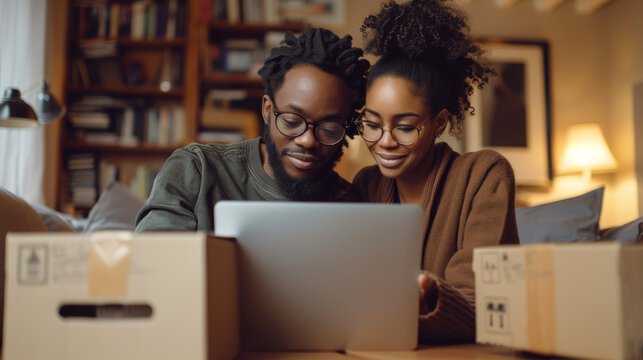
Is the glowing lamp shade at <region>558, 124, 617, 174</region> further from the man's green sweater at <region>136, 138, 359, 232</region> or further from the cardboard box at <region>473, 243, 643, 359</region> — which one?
the cardboard box at <region>473, 243, 643, 359</region>

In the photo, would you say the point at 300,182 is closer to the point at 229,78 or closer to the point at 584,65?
the point at 229,78

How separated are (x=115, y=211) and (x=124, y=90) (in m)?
1.48

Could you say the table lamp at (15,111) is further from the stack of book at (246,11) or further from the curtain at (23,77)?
the stack of book at (246,11)

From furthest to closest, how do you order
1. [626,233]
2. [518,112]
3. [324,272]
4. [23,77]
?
[518,112] → [23,77] → [626,233] → [324,272]

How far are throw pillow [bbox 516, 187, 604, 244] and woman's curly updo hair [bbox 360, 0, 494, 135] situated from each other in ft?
3.43

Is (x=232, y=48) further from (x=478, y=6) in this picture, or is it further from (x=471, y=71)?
(x=471, y=71)

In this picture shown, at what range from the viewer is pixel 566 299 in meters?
0.74

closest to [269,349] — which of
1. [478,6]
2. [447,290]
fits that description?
[447,290]

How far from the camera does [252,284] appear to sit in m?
0.82

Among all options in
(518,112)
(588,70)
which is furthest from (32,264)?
(588,70)

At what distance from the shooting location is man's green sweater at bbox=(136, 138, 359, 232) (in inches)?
48.1

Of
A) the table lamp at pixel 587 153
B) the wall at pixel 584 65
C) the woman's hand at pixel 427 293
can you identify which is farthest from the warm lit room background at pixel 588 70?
the woman's hand at pixel 427 293

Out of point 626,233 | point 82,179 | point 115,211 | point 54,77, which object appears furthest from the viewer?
point 82,179

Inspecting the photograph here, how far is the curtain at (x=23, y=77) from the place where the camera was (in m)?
2.97
